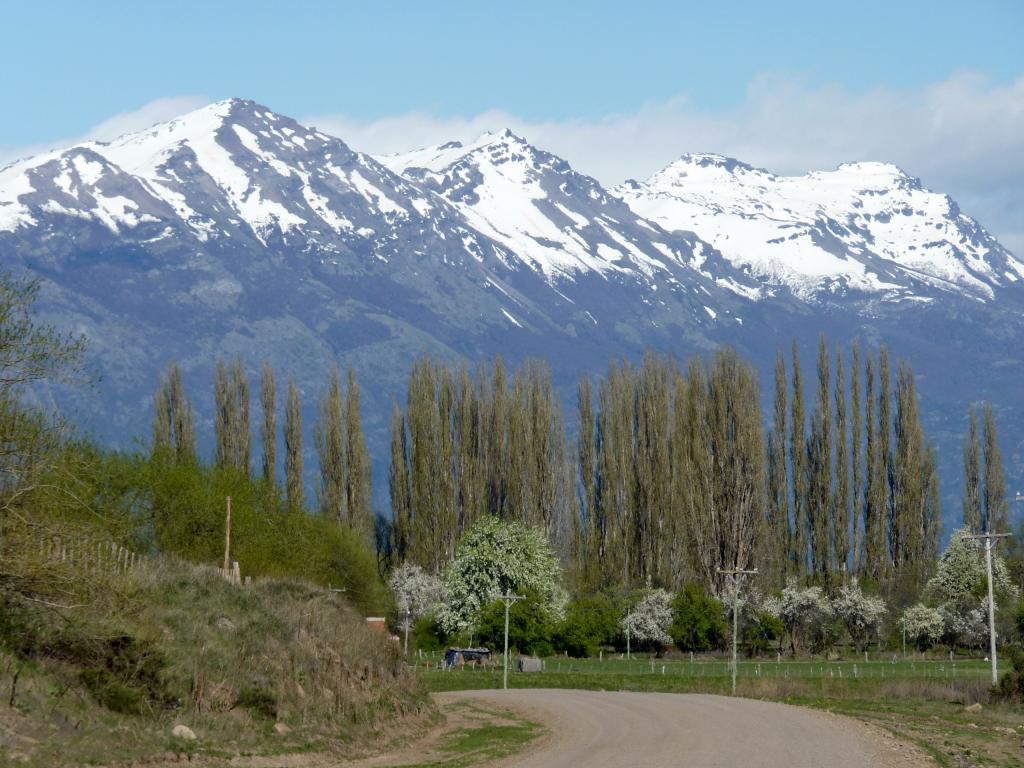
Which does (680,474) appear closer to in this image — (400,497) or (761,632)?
(761,632)

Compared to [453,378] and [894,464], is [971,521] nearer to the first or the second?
[894,464]

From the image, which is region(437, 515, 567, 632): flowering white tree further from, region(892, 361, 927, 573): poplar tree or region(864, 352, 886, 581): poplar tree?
region(892, 361, 927, 573): poplar tree

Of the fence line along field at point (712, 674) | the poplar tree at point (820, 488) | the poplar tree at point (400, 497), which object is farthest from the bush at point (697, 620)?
the poplar tree at point (400, 497)

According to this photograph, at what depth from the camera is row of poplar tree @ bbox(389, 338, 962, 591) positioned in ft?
277

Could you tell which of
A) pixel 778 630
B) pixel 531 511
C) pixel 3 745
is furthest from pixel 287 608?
pixel 531 511

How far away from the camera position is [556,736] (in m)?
35.2

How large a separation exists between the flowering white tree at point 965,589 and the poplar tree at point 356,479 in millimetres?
35270

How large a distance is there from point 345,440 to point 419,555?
9.64 metres

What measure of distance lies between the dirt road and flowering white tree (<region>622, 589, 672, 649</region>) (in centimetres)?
3360

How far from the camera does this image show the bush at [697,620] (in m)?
79.2

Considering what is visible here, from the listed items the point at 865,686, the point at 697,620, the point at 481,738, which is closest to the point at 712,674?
the point at 865,686

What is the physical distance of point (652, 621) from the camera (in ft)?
266

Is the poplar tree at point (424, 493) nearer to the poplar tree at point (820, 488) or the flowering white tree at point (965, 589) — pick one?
the poplar tree at point (820, 488)

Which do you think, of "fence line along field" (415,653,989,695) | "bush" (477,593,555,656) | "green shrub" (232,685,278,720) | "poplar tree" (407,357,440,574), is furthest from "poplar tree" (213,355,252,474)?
"green shrub" (232,685,278,720)
